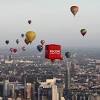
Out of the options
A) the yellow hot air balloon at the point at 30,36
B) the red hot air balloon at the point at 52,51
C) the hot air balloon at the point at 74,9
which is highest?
the hot air balloon at the point at 74,9

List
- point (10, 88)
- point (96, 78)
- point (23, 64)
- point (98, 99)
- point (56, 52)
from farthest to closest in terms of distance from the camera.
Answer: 1. point (23, 64)
2. point (96, 78)
3. point (10, 88)
4. point (98, 99)
5. point (56, 52)

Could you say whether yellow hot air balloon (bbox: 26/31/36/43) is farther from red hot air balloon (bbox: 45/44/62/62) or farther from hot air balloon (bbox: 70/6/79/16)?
red hot air balloon (bbox: 45/44/62/62)

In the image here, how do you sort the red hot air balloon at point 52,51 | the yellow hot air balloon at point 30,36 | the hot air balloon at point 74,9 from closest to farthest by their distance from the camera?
the red hot air balloon at point 52,51 → the hot air balloon at point 74,9 → the yellow hot air balloon at point 30,36

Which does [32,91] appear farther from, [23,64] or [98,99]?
[23,64]

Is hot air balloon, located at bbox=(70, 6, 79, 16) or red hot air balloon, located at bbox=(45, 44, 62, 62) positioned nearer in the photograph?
red hot air balloon, located at bbox=(45, 44, 62, 62)

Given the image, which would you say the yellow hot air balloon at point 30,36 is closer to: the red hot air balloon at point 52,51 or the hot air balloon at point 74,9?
the hot air balloon at point 74,9

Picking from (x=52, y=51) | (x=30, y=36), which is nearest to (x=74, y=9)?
(x=30, y=36)

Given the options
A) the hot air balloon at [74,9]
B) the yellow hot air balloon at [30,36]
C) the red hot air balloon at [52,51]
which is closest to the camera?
the red hot air balloon at [52,51]

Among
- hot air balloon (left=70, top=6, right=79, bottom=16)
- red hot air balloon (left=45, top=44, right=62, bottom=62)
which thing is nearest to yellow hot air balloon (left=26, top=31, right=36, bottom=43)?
hot air balloon (left=70, top=6, right=79, bottom=16)

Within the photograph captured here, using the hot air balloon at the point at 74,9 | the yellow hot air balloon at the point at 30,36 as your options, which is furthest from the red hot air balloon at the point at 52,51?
the yellow hot air balloon at the point at 30,36

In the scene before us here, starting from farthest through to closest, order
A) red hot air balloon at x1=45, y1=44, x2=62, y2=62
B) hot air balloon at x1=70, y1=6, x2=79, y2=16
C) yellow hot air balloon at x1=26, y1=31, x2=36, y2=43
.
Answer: yellow hot air balloon at x1=26, y1=31, x2=36, y2=43, hot air balloon at x1=70, y1=6, x2=79, y2=16, red hot air balloon at x1=45, y1=44, x2=62, y2=62

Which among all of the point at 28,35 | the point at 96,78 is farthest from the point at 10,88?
the point at 96,78
